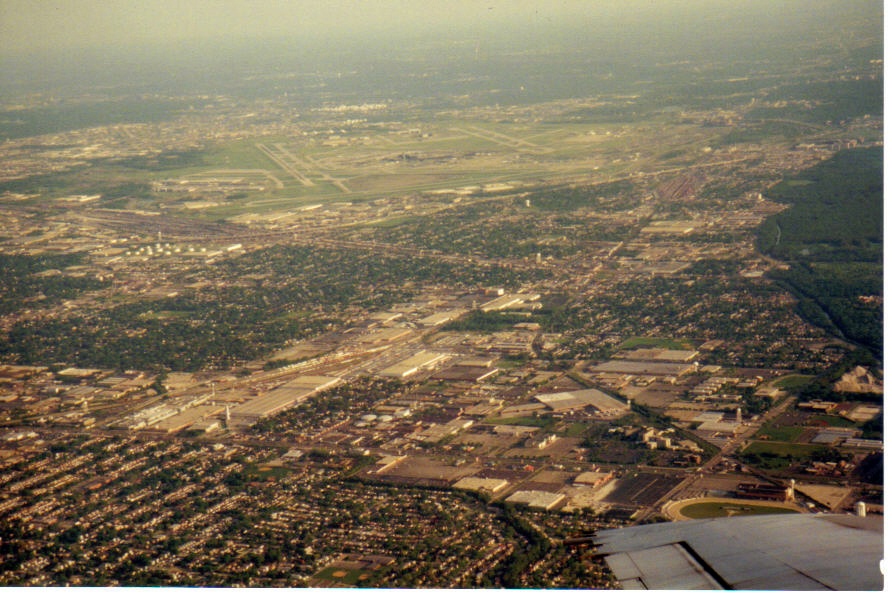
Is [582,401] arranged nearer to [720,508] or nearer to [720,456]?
[720,456]

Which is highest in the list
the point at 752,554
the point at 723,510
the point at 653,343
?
the point at 752,554

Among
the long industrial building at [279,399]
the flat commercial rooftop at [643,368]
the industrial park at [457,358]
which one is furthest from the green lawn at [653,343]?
the long industrial building at [279,399]

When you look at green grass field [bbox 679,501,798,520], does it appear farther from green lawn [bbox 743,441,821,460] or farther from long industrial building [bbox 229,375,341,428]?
long industrial building [bbox 229,375,341,428]

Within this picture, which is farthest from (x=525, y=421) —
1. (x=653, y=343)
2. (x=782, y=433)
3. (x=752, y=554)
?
(x=752, y=554)

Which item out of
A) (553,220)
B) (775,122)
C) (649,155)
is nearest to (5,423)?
(553,220)

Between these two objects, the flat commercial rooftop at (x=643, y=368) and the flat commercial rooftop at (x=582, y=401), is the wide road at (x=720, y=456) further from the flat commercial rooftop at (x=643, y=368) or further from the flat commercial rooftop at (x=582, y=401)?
the flat commercial rooftop at (x=643, y=368)

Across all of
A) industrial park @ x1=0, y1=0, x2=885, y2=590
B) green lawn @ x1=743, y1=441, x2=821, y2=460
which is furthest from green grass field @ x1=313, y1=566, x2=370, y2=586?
green lawn @ x1=743, y1=441, x2=821, y2=460
